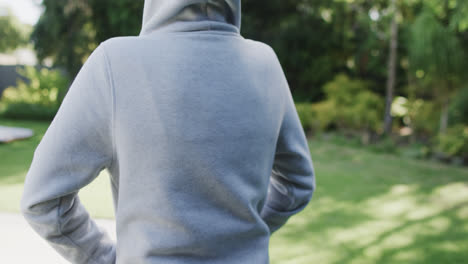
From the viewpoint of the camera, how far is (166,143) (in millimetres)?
749

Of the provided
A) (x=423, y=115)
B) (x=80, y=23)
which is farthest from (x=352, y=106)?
(x=80, y=23)

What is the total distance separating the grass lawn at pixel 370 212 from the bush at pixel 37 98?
17.8 feet

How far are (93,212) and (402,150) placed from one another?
6689 mm

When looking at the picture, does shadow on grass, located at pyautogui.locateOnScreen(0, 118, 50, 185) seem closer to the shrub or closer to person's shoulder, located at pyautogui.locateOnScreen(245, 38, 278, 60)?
person's shoulder, located at pyautogui.locateOnScreen(245, 38, 278, 60)

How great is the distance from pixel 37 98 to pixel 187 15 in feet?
44.1

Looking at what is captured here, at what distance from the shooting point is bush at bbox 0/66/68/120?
1179cm

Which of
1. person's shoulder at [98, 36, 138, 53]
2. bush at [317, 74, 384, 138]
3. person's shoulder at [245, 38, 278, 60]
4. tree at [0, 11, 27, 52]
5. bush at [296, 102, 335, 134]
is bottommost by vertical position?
tree at [0, 11, 27, 52]

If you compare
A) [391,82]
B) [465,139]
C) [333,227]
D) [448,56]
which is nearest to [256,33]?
[391,82]

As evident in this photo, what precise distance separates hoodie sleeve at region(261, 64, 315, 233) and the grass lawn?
212cm

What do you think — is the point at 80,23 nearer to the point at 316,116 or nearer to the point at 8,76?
the point at 8,76

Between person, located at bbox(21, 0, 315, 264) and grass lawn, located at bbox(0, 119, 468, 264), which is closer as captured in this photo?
person, located at bbox(21, 0, 315, 264)

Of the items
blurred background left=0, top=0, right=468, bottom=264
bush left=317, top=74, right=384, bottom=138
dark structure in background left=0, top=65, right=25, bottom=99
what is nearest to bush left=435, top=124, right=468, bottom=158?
blurred background left=0, top=0, right=468, bottom=264

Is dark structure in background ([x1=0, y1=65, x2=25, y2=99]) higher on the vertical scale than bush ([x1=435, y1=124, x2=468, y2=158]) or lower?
lower

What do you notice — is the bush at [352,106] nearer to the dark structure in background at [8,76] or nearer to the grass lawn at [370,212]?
the grass lawn at [370,212]
